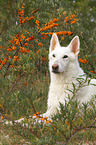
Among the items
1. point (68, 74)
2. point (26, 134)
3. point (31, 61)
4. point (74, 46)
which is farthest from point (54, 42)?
point (26, 134)

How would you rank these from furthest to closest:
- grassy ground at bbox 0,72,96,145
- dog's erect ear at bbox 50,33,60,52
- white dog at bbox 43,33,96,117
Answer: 1. dog's erect ear at bbox 50,33,60,52
2. white dog at bbox 43,33,96,117
3. grassy ground at bbox 0,72,96,145

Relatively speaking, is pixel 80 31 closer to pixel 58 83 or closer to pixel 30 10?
pixel 30 10

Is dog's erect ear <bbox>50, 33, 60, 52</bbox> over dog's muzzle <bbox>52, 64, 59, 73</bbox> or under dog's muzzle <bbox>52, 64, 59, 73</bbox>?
over

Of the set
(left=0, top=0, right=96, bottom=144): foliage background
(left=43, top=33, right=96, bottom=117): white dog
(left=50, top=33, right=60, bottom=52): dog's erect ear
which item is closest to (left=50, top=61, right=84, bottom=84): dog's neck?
(left=43, top=33, right=96, bottom=117): white dog

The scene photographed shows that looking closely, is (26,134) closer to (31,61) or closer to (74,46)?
(74,46)

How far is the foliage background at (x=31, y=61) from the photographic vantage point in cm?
293

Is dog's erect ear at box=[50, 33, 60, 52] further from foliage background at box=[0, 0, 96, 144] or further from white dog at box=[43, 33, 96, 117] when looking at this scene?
foliage background at box=[0, 0, 96, 144]

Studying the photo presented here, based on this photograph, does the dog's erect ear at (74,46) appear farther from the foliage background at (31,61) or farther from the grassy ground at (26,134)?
the grassy ground at (26,134)

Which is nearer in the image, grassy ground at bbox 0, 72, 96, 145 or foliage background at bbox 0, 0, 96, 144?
grassy ground at bbox 0, 72, 96, 145

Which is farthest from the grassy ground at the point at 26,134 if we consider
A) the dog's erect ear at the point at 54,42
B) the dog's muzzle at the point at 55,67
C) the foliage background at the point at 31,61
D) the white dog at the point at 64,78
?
the dog's erect ear at the point at 54,42

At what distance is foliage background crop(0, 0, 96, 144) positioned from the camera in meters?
2.93

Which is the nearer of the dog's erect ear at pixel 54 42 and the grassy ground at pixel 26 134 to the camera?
the grassy ground at pixel 26 134

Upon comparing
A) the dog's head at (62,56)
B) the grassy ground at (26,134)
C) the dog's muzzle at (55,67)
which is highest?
the dog's head at (62,56)

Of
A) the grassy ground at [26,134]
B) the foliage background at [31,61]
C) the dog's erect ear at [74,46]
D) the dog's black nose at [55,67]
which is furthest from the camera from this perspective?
the dog's erect ear at [74,46]
